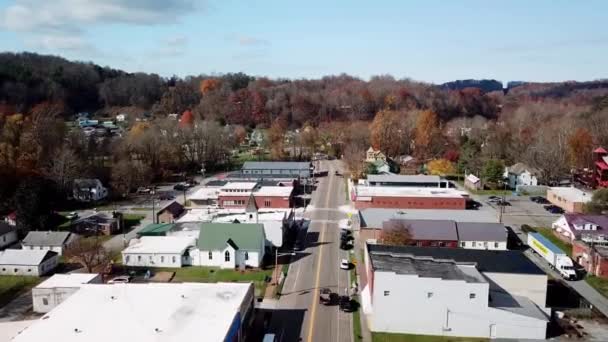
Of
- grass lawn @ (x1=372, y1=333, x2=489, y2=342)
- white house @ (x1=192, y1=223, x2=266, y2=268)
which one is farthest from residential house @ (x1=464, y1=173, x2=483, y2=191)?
grass lawn @ (x1=372, y1=333, x2=489, y2=342)

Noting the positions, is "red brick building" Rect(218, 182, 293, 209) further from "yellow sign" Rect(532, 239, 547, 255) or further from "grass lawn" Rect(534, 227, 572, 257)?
"grass lawn" Rect(534, 227, 572, 257)

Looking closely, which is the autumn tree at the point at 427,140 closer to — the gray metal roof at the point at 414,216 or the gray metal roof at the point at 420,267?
the gray metal roof at the point at 414,216

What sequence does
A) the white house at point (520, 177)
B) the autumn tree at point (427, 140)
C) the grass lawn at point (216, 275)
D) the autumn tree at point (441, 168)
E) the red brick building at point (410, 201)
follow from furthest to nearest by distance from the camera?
the autumn tree at point (427, 140)
the autumn tree at point (441, 168)
the white house at point (520, 177)
the red brick building at point (410, 201)
the grass lawn at point (216, 275)

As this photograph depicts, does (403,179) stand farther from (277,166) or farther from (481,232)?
(481,232)

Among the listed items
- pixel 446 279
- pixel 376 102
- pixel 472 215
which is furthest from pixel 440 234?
pixel 376 102

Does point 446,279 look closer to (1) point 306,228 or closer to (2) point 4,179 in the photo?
A: (1) point 306,228

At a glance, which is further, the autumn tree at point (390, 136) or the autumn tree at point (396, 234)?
the autumn tree at point (390, 136)

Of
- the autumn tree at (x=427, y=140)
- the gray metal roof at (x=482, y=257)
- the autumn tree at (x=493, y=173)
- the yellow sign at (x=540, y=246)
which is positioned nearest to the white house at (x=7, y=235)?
the gray metal roof at (x=482, y=257)

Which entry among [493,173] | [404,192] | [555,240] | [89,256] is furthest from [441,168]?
[89,256]
